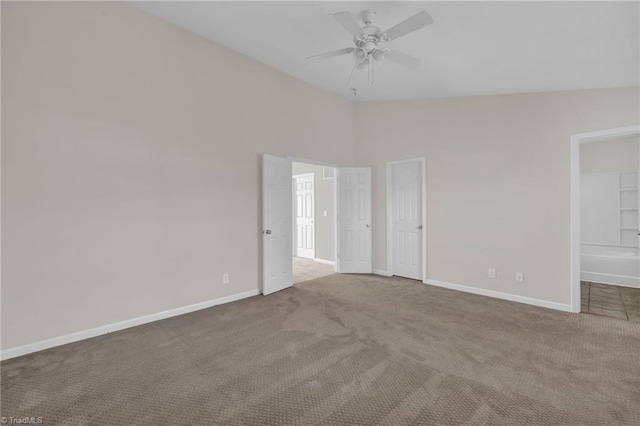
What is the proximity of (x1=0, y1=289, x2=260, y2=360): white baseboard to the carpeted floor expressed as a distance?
0.08m

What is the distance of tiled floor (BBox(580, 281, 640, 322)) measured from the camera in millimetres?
3621

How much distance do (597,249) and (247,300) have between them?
20.3 ft

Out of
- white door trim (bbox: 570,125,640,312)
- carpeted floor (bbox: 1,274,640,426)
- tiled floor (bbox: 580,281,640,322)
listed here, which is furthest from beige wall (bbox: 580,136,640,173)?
carpeted floor (bbox: 1,274,640,426)

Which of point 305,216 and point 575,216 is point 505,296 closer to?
point 575,216

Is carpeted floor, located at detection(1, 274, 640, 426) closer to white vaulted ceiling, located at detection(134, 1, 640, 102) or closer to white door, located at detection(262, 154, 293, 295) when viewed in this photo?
white door, located at detection(262, 154, 293, 295)

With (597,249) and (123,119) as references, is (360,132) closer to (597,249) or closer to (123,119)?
(123,119)

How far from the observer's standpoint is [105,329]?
3027 millimetres

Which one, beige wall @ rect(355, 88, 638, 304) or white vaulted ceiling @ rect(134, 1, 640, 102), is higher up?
white vaulted ceiling @ rect(134, 1, 640, 102)

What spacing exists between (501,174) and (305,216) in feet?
14.4

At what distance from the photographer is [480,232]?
4.45 meters

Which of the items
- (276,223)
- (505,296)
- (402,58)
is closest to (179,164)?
(276,223)

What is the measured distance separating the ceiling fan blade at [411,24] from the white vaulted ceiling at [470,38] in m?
0.37

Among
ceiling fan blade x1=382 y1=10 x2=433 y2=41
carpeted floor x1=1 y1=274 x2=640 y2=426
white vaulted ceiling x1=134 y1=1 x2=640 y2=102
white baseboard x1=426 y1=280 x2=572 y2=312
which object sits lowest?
carpeted floor x1=1 y1=274 x2=640 y2=426

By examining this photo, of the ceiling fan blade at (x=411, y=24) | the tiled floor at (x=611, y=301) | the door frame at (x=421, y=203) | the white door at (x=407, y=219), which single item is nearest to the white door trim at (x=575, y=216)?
the tiled floor at (x=611, y=301)
